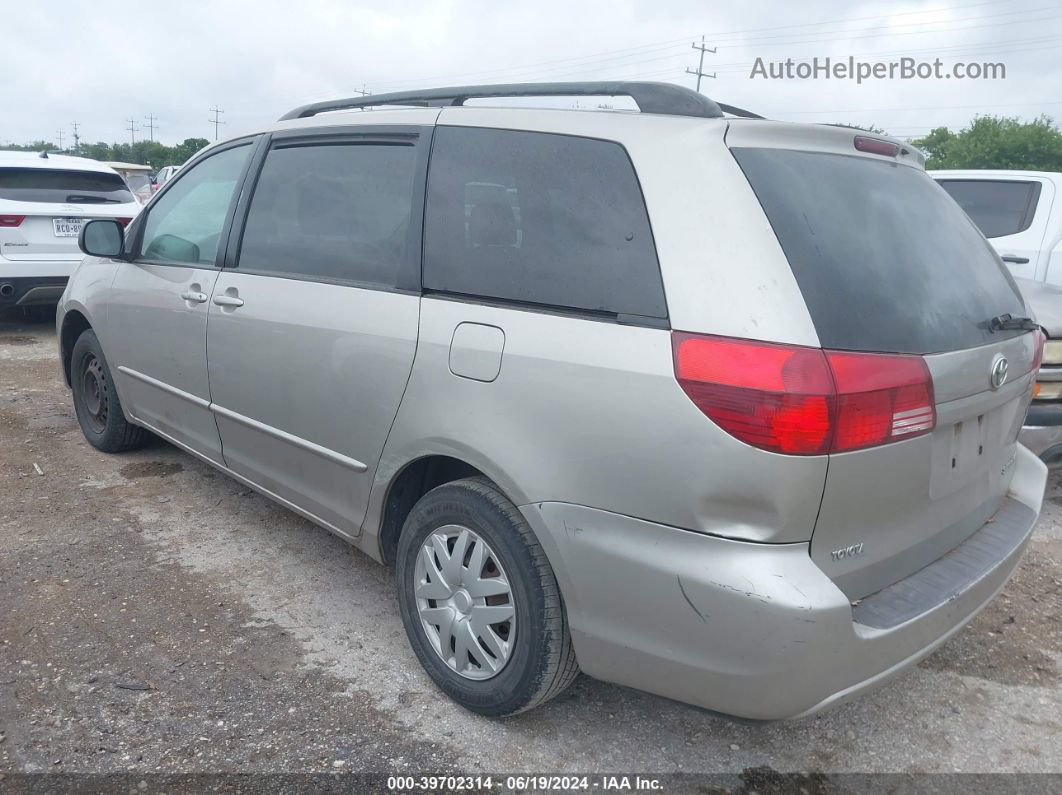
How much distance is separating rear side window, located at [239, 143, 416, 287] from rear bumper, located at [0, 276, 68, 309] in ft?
17.5

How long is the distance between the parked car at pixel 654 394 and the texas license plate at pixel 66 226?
231 inches

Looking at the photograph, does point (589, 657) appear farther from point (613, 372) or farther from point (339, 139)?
point (339, 139)

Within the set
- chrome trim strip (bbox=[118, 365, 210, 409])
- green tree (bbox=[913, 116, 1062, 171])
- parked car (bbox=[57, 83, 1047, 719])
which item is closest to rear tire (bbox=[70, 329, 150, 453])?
chrome trim strip (bbox=[118, 365, 210, 409])

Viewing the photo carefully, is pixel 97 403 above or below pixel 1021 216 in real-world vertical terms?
below

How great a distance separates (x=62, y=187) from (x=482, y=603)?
7537mm

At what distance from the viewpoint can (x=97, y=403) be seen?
471 cm

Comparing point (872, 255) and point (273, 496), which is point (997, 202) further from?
point (273, 496)

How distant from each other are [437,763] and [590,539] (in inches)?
33.3

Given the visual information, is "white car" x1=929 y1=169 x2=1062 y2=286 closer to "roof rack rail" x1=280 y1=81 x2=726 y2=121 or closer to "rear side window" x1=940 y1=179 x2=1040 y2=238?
"rear side window" x1=940 y1=179 x2=1040 y2=238

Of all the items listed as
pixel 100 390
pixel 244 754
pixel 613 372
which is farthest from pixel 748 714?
pixel 100 390

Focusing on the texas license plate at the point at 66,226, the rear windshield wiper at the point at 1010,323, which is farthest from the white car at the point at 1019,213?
the texas license plate at the point at 66,226

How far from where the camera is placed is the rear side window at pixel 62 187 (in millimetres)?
7594

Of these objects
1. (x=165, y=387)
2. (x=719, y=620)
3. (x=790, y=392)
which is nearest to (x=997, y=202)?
(x=790, y=392)

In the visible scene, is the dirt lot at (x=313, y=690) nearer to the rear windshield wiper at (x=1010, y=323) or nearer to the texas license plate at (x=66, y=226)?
the rear windshield wiper at (x=1010, y=323)
